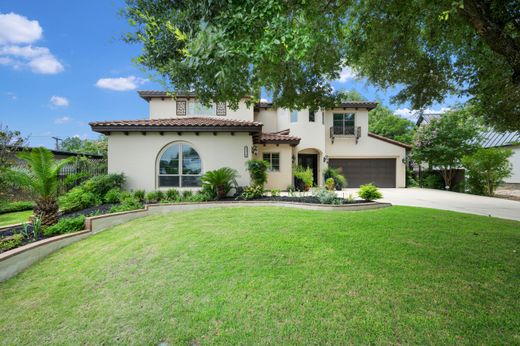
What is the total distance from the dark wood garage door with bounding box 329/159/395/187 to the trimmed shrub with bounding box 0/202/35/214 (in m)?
17.8

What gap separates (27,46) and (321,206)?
16946 mm

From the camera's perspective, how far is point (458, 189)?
49.8ft

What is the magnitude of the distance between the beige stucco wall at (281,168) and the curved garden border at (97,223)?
516 cm

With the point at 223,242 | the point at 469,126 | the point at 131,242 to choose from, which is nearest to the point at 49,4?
the point at 131,242

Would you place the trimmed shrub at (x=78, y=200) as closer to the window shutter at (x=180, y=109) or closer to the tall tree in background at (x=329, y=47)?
the tall tree in background at (x=329, y=47)

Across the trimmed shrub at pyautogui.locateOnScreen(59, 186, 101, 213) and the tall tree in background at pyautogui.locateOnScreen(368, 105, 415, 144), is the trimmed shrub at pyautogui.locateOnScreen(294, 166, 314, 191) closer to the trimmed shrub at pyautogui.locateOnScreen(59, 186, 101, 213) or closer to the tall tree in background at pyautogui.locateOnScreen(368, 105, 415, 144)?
the trimmed shrub at pyautogui.locateOnScreen(59, 186, 101, 213)

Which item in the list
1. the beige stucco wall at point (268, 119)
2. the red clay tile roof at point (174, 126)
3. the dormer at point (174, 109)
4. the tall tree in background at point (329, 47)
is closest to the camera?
the tall tree in background at point (329, 47)

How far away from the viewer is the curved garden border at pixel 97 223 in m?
4.26

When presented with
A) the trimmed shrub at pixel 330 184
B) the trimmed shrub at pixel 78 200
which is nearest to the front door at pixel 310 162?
the trimmed shrub at pixel 330 184

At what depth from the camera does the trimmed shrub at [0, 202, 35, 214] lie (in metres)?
8.70

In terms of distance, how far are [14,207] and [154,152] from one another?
5783 mm

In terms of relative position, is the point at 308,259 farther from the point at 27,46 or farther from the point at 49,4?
the point at 27,46

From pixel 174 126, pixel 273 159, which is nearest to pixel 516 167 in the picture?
pixel 273 159

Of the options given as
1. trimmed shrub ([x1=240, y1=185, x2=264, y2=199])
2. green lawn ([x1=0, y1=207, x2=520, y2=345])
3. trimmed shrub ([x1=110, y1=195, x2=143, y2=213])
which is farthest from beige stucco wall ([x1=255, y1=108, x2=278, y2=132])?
green lawn ([x1=0, y1=207, x2=520, y2=345])
